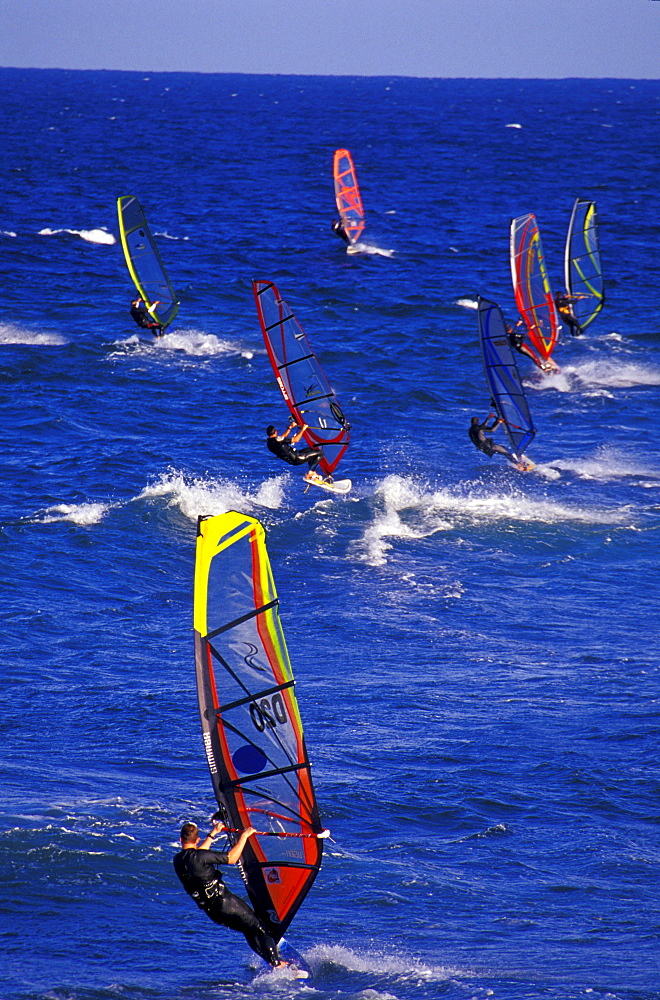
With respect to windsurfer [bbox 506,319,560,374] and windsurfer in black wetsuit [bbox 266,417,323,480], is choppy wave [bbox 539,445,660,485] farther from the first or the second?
windsurfer in black wetsuit [bbox 266,417,323,480]

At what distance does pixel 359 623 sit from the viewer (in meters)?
14.9

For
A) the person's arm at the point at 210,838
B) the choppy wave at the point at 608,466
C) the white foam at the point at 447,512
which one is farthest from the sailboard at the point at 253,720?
the choppy wave at the point at 608,466

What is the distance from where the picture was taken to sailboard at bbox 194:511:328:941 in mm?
7875

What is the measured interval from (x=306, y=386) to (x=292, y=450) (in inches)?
75.7

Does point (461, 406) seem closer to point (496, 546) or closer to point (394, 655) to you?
point (496, 546)

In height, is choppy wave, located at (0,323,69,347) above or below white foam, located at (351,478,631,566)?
above

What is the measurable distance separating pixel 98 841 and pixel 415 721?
12.6 ft

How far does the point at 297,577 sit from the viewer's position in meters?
16.5

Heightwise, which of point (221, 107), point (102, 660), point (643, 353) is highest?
point (221, 107)

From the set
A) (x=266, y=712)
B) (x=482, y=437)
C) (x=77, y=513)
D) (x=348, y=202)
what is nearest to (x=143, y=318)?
(x=77, y=513)

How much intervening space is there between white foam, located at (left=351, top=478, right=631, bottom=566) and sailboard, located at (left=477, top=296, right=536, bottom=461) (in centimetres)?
93

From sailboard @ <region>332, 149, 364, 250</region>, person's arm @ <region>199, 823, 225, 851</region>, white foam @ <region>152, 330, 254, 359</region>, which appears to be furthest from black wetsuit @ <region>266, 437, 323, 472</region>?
sailboard @ <region>332, 149, 364, 250</region>

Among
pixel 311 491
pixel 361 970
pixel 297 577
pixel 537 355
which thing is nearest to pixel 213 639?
pixel 361 970

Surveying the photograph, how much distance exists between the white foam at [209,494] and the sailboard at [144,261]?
19.8ft
